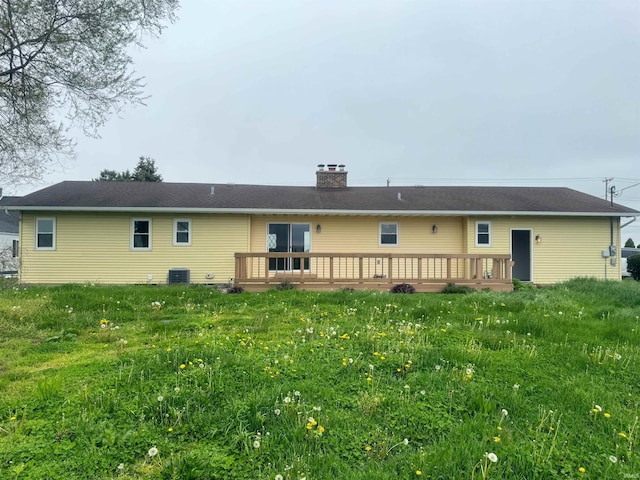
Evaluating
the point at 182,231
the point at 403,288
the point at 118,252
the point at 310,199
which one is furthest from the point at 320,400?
the point at 118,252

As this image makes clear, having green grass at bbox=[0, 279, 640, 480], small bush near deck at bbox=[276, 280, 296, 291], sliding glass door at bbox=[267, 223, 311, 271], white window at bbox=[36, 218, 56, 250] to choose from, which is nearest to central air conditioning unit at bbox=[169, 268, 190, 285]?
sliding glass door at bbox=[267, 223, 311, 271]

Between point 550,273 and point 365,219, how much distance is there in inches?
284

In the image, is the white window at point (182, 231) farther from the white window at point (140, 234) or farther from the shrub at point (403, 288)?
the shrub at point (403, 288)

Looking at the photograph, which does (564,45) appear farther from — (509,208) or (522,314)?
(522,314)

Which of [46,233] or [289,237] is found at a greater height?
[46,233]

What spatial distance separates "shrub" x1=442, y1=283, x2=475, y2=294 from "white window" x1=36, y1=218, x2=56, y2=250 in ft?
43.2

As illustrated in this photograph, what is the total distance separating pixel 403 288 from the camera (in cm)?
1049

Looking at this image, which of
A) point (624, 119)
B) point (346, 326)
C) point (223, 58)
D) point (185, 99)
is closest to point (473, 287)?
point (346, 326)

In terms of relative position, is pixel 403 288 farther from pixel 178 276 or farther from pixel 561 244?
pixel 178 276

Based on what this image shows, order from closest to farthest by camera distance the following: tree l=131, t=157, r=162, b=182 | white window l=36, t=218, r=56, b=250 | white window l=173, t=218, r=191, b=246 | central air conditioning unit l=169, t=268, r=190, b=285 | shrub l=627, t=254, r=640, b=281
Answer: central air conditioning unit l=169, t=268, r=190, b=285
white window l=36, t=218, r=56, b=250
white window l=173, t=218, r=191, b=246
shrub l=627, t=254, r=640, b=281
tree l=131, t=157, r=162, b=182

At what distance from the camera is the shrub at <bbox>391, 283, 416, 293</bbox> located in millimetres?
10438

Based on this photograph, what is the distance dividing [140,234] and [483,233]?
12.6 metres

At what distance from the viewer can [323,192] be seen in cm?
1567

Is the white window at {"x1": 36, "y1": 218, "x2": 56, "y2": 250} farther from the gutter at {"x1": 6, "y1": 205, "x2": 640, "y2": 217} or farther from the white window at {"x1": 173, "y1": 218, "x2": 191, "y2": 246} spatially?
the white window at {"x1": 173, "y1": 218, "x2": 191, "y2": 246}
